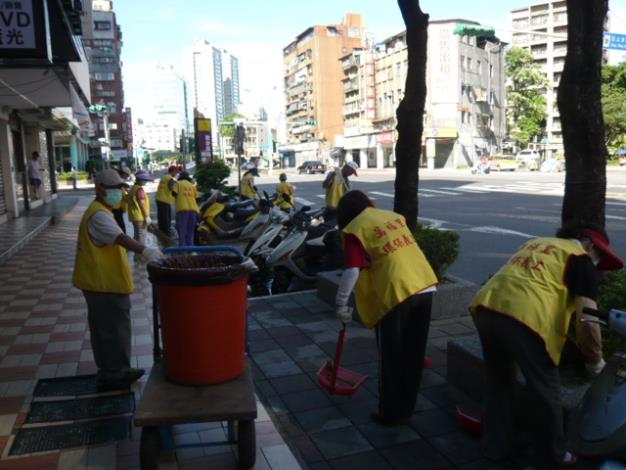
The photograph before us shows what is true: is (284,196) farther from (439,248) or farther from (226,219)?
(439,248)

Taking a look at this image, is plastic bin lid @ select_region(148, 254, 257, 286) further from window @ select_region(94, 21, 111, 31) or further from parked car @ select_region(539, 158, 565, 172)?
window @ select_region(94, 21, 111, 31)

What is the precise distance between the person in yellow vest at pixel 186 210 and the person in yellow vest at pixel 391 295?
7.73m

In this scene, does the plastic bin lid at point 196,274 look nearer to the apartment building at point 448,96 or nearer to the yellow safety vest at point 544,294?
the yellow safety vest at point 544,294

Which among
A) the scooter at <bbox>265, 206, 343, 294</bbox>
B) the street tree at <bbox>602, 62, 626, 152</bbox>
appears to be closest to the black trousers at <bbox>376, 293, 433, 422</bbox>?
the scooter at <bbox>265, 206, 343, 294</bbox>

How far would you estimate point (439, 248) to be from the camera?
6.62 metres

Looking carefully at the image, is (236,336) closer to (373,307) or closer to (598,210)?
(373,307)

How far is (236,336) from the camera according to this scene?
142 inches

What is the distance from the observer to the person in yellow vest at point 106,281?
4426mm

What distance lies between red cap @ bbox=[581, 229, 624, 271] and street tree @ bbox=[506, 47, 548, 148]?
67.1 meters

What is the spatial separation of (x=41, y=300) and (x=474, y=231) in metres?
9.46

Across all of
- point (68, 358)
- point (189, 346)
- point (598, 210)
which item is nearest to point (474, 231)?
point (598, 210)

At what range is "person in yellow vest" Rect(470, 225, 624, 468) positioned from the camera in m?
3.00

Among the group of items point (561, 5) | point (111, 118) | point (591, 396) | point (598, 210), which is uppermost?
point (561, 5)

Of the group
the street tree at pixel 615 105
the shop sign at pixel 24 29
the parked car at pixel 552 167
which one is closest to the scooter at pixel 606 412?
the shop sign at pixel 24 29
